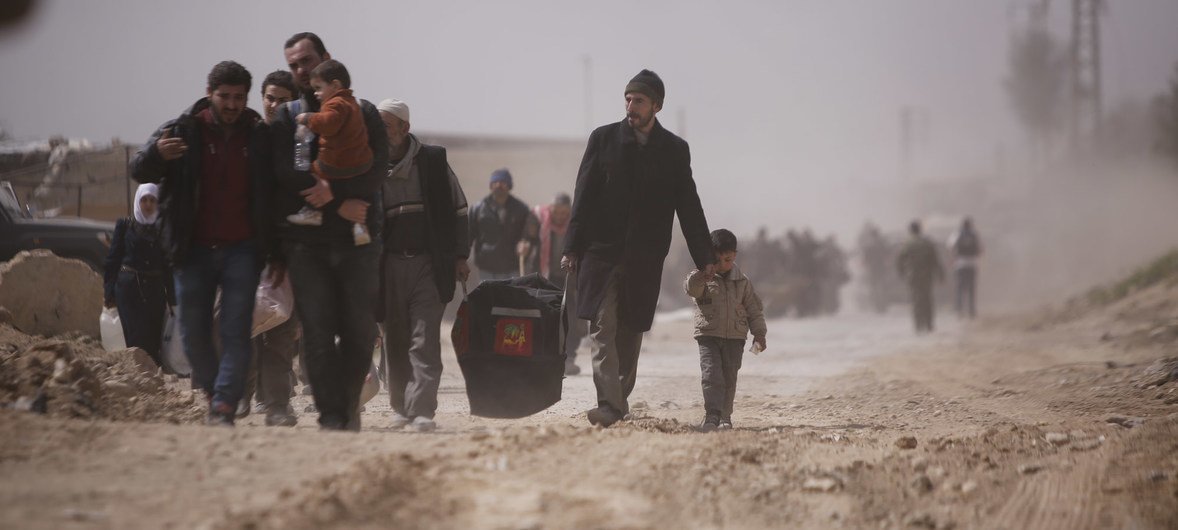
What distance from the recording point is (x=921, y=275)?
2045 cm

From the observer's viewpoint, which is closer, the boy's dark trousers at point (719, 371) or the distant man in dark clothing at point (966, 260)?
the boy's dark trousers at point (719, 371)

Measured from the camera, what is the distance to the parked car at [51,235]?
1104 cm

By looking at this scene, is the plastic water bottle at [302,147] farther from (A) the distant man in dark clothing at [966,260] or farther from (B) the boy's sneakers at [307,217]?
(A) the distant man in dark clothing at [966,260]

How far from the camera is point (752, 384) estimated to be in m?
11.0

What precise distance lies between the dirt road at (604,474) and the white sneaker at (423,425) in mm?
146

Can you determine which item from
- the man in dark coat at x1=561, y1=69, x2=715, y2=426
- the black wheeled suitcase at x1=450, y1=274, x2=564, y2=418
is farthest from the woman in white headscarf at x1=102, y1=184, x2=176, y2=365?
the man in dark coat at x1=561, y1=69, x2=715, y2=426

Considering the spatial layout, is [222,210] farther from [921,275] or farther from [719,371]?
[921,275]

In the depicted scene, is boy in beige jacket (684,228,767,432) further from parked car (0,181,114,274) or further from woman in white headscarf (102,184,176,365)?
parked car (0,181,114,274)

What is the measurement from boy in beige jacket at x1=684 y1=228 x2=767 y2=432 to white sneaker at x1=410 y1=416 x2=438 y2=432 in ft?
5.13

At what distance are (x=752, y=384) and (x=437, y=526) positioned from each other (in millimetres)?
7088

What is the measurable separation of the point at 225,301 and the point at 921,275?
16.1 meters

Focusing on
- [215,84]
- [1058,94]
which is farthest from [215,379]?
[1058,94]

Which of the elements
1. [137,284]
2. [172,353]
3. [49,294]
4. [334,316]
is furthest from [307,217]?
[49,294]

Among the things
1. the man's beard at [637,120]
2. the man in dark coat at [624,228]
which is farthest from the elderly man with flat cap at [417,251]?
the man's beard at [637,120]
